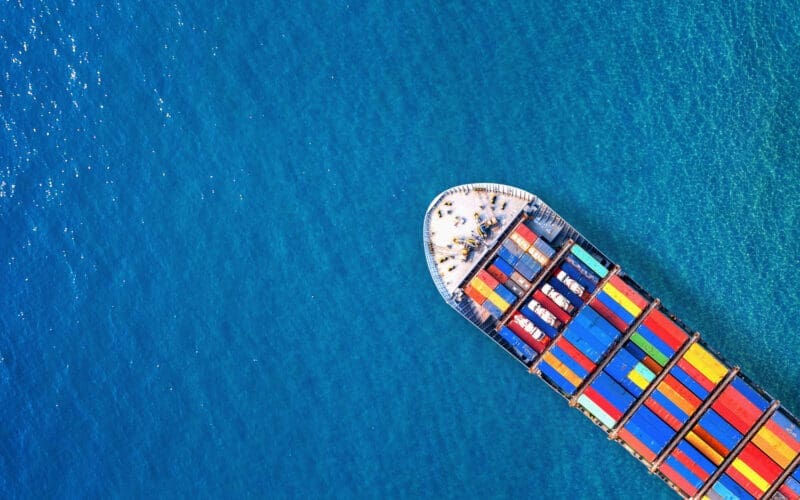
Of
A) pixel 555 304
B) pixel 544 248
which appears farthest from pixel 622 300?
pixel 544 248

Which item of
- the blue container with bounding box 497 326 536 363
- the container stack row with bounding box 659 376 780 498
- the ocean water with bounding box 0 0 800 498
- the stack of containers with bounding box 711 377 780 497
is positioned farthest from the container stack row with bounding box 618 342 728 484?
the blue container with bounding box 497 326 536 363

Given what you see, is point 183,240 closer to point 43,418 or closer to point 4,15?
point 43,418

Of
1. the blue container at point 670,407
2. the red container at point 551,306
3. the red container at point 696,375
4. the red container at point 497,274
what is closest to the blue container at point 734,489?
the blue container at point 670,407

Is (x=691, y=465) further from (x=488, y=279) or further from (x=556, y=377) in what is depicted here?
(x=488, y=279)

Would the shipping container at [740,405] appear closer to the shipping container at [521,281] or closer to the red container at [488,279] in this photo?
Answer: the shipping container at [521,281]

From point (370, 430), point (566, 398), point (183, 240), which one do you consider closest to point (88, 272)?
point (183, 240)

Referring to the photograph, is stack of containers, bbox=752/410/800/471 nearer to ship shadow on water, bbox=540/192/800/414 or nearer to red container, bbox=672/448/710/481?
ship shadow on water, bbox=540/192/800/414
